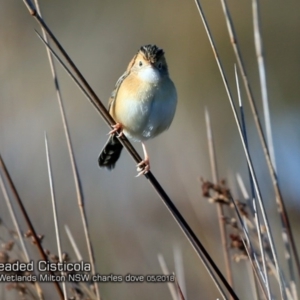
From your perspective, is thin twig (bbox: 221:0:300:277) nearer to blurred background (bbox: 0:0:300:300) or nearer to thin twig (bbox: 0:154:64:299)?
blurred background (bbox: 0:0:300:300)

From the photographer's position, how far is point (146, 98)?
10.1 ft

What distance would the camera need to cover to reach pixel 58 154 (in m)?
5.98

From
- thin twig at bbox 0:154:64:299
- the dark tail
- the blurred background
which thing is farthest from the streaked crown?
thin twig at bbox 0:154:64:299

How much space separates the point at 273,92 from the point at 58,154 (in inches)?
138

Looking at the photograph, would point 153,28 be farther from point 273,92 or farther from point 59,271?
point 59,271

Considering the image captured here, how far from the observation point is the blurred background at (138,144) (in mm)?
4770

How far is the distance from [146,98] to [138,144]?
3302mm

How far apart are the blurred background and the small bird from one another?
566 millimetres

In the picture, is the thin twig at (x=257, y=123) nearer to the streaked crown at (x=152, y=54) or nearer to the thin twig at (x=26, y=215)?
the streaked crown at (x=152, y=54)

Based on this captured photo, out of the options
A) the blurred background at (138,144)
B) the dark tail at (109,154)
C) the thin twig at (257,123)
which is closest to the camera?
the thin twig at (257,123)

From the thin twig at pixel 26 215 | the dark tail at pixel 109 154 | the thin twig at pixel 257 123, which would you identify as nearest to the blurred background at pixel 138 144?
the dark tail at pixel 109 154

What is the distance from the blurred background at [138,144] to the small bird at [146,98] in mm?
566

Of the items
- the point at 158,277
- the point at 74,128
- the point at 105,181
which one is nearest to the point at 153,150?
the point at 105,181

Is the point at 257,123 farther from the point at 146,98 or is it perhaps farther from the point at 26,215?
the point at 26,215
